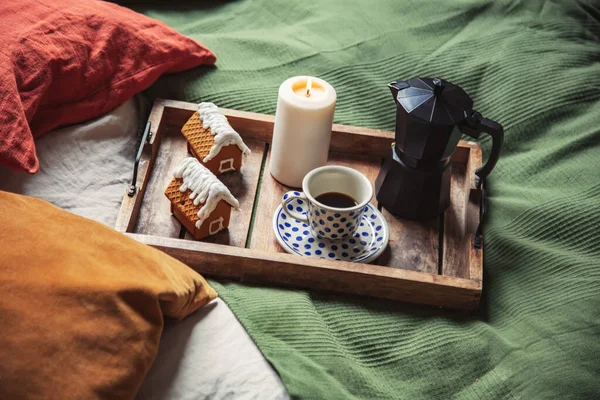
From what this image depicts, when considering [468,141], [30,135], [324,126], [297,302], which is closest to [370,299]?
[297,302]

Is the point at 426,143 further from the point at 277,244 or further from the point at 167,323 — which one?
the point at 167,323

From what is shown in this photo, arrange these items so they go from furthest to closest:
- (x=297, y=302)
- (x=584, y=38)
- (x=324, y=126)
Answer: (x=584, y=38) < (x=324, y=126) < (x=297, y=302)

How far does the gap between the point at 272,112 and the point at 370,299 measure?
0.38 meters

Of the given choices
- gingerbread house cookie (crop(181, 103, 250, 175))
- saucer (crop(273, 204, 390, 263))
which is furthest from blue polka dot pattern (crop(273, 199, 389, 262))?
gingerbread house cookie (crop(181, 103, 250, 175))

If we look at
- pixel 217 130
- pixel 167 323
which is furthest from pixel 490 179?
pixel 167 323

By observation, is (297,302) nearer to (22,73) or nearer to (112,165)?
(112,165)

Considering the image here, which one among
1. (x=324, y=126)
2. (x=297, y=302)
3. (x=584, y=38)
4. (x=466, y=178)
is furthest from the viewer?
(x=584, y=38)

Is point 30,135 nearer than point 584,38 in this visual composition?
Yes

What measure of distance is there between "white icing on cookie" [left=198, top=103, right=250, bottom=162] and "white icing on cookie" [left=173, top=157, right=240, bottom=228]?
0.05m

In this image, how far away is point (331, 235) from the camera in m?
0.96

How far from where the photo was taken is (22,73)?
94 centimetres

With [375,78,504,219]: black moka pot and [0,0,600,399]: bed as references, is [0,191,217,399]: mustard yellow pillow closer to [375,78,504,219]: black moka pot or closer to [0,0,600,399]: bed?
[0,0,600,399]: bed

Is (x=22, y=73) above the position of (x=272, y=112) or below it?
above

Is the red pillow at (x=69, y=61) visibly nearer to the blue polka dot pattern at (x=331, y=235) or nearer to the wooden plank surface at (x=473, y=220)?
the blue polka dot pattern at (x=331, y=235)
